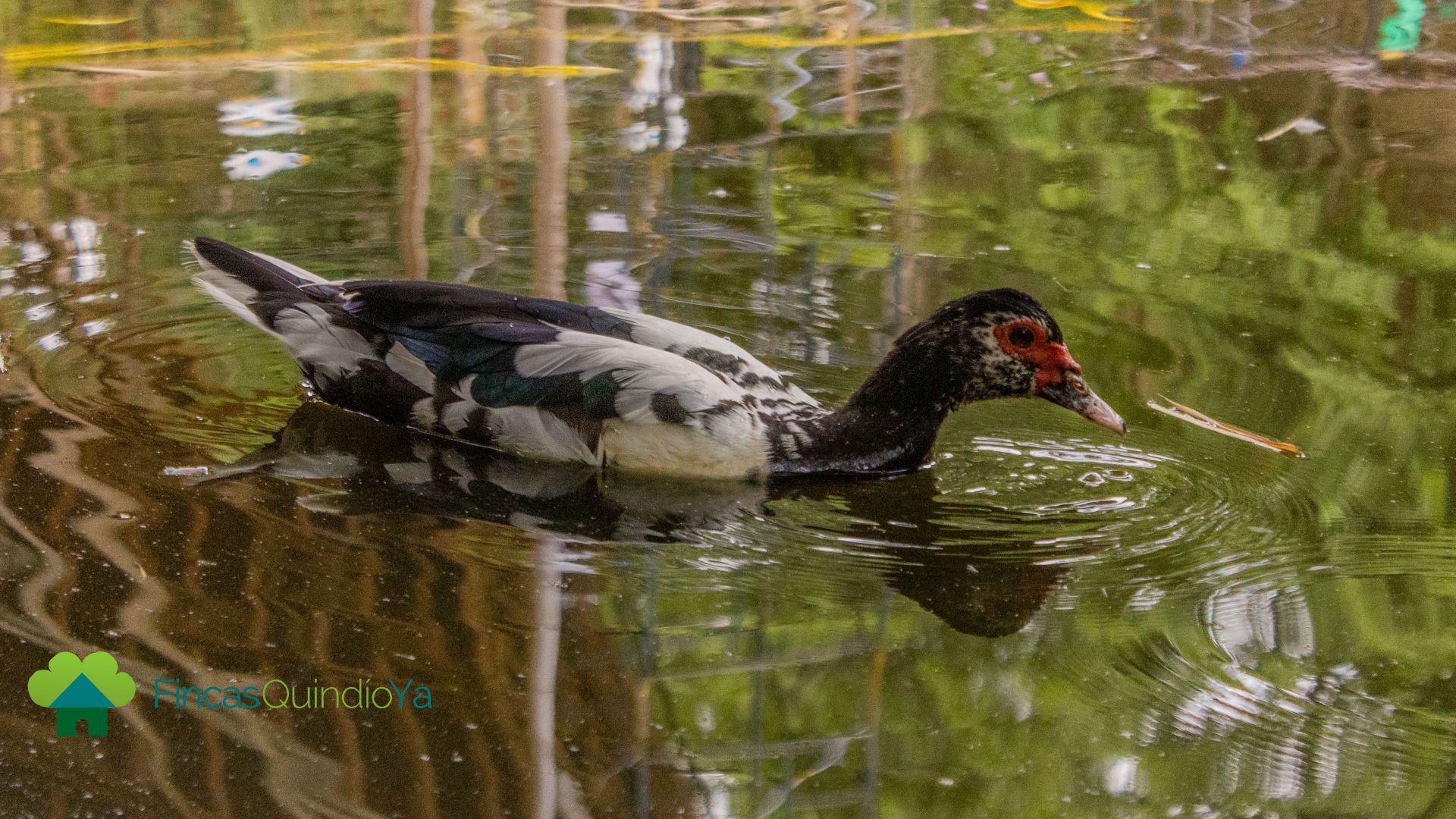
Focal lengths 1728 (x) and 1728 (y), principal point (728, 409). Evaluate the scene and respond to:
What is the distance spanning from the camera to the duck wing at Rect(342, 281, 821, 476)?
18.0 feet

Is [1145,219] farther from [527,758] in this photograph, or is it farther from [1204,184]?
[527,758]

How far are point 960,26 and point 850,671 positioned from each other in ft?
28.3

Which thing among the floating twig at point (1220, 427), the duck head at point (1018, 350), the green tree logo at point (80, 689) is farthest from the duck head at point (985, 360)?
the green tree logo at point (80, 689)

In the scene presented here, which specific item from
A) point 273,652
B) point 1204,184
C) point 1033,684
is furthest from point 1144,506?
point 1204,184

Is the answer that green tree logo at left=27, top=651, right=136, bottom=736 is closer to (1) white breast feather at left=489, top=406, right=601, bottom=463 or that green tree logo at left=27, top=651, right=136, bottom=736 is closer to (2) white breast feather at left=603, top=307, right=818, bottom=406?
(1) white breast feather at left=489, top=406, right=601, bottom=463

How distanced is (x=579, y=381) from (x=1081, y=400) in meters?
1.66

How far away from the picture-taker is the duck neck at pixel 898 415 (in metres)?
5.72

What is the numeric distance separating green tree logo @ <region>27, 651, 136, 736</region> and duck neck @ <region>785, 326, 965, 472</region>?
2382 mm

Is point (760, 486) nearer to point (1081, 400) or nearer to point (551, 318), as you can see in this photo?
point (551, 318)

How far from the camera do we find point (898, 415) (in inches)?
226

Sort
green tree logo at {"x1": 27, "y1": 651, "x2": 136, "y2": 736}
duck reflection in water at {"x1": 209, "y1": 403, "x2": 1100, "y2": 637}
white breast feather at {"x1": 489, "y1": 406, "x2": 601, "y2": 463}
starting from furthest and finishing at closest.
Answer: white breast feather at {"x1": 489, "y1": 406, "x2": 601, "y2": 463}, duck reflection in water at {"x1": 209, "y1": 403, "x2": 1100, "y2": 637}, green tree logo at {"x1": 27, "y1": 651, "x2": 136, "y2": 736}

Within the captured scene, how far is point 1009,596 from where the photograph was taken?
4.86m

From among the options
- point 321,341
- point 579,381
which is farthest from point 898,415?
point 321,341

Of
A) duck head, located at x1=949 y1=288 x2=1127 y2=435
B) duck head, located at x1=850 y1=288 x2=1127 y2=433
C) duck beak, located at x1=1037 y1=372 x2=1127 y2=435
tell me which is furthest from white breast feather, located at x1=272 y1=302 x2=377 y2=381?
duck beak, located at x1=1037 y1=372 x2=1127 y2=435
